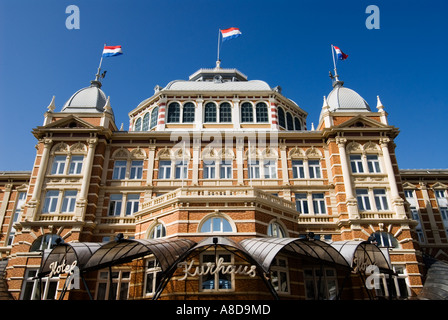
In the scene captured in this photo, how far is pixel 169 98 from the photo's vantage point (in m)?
35.5

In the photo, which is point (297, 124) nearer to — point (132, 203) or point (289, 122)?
point (289, 122)

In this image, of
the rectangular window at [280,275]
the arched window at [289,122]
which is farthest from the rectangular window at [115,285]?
the arched window at [289,122]

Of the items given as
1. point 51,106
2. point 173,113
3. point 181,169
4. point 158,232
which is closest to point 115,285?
point 158,232

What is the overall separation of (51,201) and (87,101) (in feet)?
34.5

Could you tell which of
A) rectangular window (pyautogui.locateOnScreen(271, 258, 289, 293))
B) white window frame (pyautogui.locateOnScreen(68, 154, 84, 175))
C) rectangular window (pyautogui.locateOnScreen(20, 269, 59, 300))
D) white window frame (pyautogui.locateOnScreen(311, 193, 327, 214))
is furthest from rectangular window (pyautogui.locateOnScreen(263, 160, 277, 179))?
rectangular window (pyautogui.locateOnScreen(20, 269, 59, 300))

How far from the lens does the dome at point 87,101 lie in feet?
107

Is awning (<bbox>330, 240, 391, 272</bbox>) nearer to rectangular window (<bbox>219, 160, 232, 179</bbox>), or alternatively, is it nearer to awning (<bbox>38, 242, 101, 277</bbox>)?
rectangular window (<bbox>219, 160, 232, 179</bbox>)

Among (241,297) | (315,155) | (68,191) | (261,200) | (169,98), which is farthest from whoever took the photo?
(169,98)

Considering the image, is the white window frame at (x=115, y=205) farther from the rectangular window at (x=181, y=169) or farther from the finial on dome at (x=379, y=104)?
the finial on dome at (x=379, y=104)

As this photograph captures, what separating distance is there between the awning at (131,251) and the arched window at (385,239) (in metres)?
15.2

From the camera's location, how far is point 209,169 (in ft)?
99.6

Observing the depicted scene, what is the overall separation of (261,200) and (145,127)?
59.6 ft
